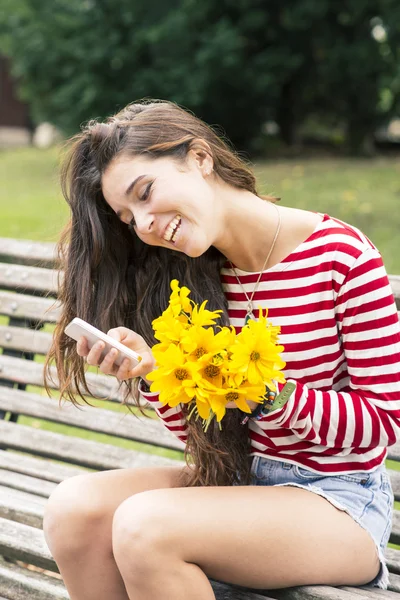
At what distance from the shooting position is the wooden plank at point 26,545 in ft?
8.20

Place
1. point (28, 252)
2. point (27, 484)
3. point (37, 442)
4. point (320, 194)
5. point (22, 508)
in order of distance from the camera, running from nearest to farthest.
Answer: point (22, 508)
point (27, 484)
point (37, 442)
point (28, 252)
point (320, 194)

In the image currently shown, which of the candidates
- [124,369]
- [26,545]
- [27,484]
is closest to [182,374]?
[124,369]

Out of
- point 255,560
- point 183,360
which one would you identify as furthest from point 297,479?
point 183,360

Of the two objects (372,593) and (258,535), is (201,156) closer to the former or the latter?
(258,535)

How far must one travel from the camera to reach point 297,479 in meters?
2.24

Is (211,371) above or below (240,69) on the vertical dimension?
below

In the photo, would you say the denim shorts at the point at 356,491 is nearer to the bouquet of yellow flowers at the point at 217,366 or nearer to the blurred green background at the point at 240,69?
the bouquet of yellow flowers at the point at 217,366

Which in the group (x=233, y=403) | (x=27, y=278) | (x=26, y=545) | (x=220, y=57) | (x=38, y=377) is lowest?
(x=26, y=545)

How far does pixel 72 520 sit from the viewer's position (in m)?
2.17

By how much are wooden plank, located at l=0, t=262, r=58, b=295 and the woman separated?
86 centimetres

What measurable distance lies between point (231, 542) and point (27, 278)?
5.63ft

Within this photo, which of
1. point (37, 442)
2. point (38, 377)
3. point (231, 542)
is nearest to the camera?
point (231, 542)

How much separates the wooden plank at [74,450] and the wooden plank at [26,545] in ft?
1.65

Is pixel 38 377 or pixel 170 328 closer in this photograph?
pixel 170 328
